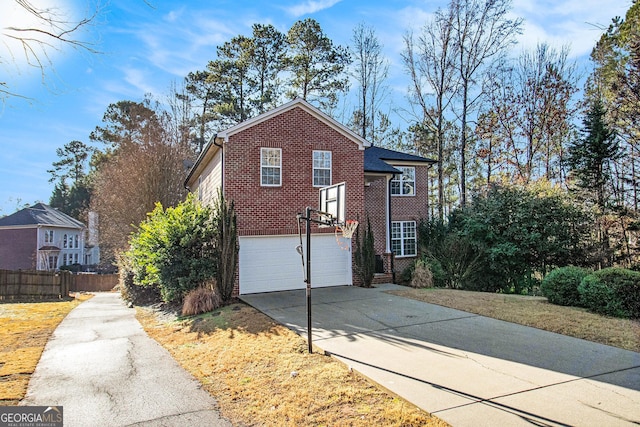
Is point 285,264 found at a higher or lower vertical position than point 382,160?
lower

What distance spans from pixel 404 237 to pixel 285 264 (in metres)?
7.68

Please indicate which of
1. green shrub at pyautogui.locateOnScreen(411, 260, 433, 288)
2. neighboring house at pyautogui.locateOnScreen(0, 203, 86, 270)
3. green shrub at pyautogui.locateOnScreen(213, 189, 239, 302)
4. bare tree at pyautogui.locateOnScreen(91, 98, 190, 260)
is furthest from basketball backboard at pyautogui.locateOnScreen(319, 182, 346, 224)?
neighboring house at pyautogui.locateOnScreen(0, 203, 86, 270)

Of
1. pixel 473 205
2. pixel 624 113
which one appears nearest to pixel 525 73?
pixel 624 113

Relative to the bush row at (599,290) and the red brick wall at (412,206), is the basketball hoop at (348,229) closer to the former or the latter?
the bush row at (599,290)

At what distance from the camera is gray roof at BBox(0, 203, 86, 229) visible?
33.8 meters

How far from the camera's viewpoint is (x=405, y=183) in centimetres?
1950

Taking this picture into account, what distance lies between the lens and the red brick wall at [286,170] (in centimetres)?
1275

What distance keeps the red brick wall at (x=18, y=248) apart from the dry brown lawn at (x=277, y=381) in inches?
1283

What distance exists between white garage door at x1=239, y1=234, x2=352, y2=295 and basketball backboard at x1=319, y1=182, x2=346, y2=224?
15.6ft

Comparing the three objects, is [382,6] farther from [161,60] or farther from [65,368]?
[65,368]

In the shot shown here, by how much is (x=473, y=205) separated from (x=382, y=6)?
11.2 m

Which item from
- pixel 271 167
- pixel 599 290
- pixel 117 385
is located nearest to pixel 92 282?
pixel 271 167

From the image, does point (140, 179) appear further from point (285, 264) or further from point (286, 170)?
point (285, 264)

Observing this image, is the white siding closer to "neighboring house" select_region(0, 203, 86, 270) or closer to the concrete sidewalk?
the concrete sidewalk
